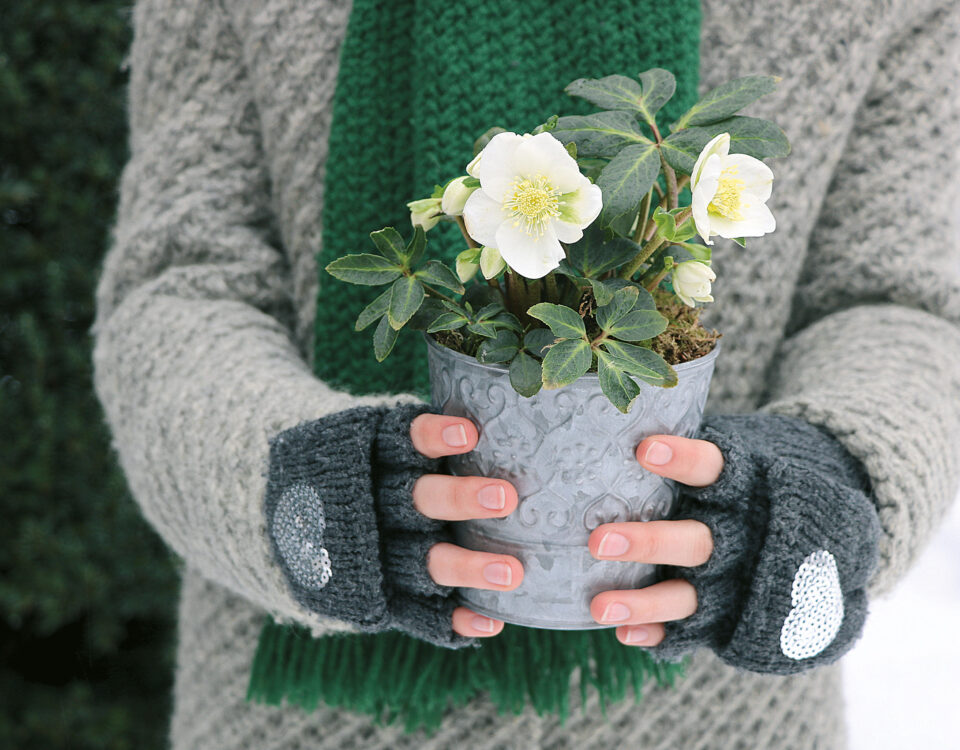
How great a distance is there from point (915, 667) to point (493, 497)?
4.76 feet

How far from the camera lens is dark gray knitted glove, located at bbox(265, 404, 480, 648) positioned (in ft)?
1.77

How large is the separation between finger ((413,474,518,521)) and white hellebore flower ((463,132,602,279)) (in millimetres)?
149

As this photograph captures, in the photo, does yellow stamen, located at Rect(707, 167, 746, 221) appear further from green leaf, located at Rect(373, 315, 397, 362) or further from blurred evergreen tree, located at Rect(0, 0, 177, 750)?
blurred evergreen tree, located at Rect(0, 0, 177, 750)

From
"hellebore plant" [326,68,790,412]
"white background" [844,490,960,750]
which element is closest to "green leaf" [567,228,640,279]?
"hellebore plant" [326,68,790,412]

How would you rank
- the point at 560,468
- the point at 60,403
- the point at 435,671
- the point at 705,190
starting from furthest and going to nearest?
the point at 60,403 → the point at 435,671 → the point at 560,468 → the point at 705,190

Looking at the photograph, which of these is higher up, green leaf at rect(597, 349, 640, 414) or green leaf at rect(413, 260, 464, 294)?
green leaf at rect(413, 260, 464, 294)

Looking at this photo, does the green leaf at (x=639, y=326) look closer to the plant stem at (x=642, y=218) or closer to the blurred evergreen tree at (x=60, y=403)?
the plant stem at (x=642, y=218)

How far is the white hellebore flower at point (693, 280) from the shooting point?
43 cm

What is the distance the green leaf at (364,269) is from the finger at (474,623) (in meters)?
0.25

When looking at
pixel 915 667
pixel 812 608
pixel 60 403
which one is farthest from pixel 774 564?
pixel 60 403

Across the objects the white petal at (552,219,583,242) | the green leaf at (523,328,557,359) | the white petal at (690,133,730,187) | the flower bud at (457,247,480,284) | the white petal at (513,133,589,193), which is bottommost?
the green leaf at (523,328,557,359)

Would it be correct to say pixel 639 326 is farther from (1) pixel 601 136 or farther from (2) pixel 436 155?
(2) pixel 436 155

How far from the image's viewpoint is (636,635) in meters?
0.56

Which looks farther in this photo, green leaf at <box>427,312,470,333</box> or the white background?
the white background
